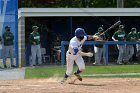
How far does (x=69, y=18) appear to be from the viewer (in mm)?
26891

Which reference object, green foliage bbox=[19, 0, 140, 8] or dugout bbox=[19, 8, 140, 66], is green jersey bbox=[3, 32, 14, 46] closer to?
dugout bbox=[19, 8, 140, 66]

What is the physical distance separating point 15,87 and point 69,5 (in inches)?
1161

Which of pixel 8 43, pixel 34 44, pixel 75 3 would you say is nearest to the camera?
pixel 8 43

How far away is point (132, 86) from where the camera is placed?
14.0m

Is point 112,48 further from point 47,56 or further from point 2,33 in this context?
point 2,33

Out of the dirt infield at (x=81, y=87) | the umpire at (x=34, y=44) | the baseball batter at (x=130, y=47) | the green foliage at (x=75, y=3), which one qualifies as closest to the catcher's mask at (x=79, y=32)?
the dirt infield at (x=81, y=87)

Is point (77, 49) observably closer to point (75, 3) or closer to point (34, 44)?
point (34, 44)

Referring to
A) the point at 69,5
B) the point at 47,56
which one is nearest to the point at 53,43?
the point at 47,56

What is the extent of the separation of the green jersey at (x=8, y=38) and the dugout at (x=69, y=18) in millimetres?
1563

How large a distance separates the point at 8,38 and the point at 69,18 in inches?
223

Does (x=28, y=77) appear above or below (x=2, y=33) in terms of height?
below

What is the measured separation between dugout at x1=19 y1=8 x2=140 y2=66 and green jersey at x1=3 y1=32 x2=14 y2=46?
1.56 meters

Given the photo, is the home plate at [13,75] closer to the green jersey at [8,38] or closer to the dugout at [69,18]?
the green jersey at [8,38]

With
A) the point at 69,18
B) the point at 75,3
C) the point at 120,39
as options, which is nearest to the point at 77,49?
the point at 120,39
